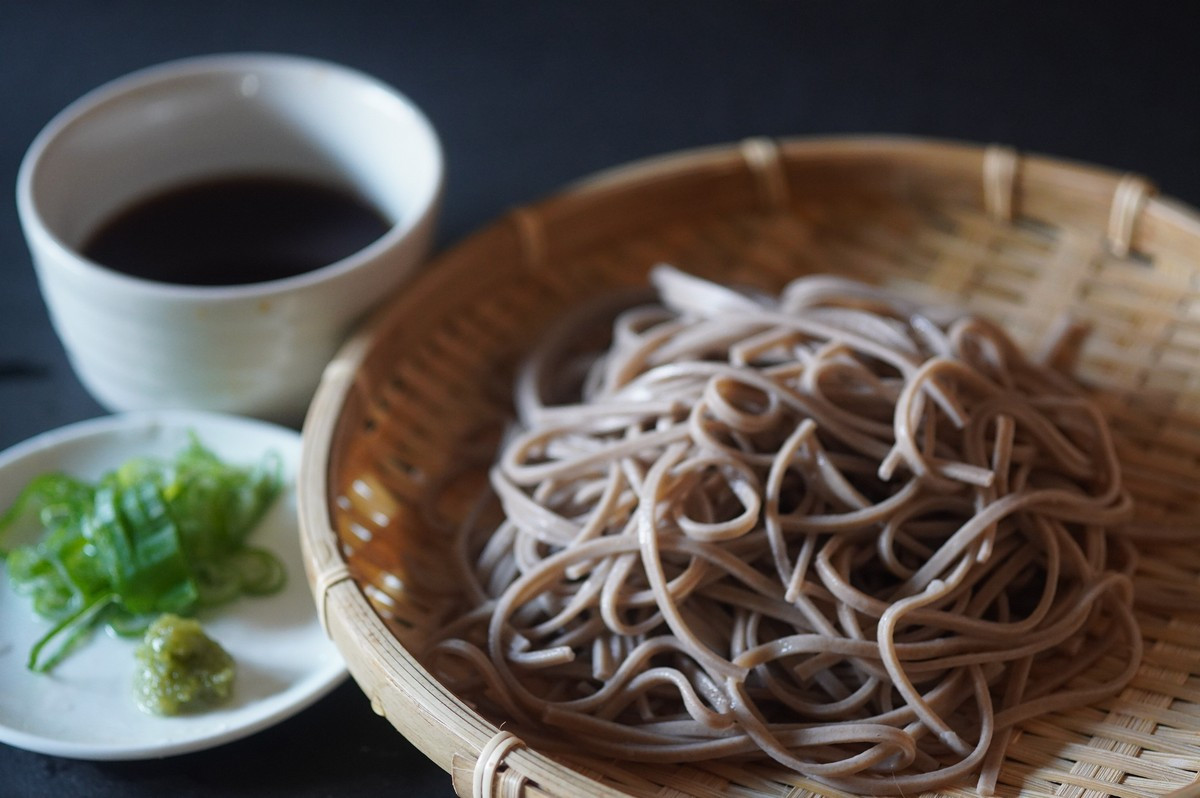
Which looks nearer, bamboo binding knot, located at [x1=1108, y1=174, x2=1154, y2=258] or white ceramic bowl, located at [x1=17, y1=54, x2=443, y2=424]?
white ceramic bowl, located at [x1=17, y1=54, x2=443, y2=424]

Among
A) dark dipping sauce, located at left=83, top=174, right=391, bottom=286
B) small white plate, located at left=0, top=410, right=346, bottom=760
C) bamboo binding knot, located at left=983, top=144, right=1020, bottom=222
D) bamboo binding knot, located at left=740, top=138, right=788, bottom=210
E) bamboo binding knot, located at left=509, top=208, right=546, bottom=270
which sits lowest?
small white plate, located at left=0, top=410, right=346, bottom=760

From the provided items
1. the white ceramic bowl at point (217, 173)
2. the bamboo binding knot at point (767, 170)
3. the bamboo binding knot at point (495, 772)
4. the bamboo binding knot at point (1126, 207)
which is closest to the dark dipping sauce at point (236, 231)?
the white ceramic bowl at point (217, 173)

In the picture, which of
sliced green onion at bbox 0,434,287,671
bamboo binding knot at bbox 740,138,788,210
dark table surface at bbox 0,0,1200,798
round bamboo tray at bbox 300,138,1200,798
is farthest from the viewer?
dark table surface at bbox 0,0,1200,798

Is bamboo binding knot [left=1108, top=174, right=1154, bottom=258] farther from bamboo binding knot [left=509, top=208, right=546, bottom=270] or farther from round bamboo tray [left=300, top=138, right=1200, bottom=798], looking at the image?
bamboo binding knot [left=509, top=208, right=546, bottom=270]


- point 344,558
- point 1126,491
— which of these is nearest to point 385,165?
point 344,558

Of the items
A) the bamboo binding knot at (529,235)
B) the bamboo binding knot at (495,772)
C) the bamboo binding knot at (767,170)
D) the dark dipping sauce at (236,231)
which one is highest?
the bamboo binding knot at (767,170)

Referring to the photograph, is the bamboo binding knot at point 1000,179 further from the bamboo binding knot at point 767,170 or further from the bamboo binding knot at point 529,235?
the bamboo binding knot at point 529,235

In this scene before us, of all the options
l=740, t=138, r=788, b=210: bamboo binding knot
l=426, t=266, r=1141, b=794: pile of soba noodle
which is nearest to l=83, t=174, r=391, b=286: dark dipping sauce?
l=426, t=266, r=1141, b=794: pile of soba noodle
